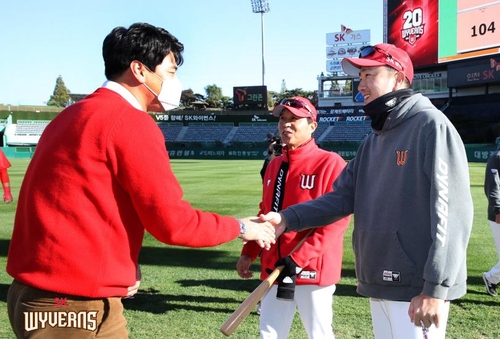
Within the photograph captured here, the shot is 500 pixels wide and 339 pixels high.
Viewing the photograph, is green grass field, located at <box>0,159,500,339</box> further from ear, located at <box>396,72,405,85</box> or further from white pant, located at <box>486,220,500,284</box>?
ear, located at <box>396,72,405,85</box>

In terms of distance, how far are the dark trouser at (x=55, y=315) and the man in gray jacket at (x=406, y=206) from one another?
148cm

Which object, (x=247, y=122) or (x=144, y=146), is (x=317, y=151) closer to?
(x=144, y=146)

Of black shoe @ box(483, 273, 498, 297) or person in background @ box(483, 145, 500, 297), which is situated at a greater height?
person in background @ box(483, 145, 500, 297)

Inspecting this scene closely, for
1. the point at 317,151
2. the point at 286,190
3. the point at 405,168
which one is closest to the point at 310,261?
the point at 286,190

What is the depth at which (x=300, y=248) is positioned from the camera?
3.69 metres

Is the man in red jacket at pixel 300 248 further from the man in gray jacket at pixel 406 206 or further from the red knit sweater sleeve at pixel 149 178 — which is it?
the red knit sweater sleeve at pixel 149 178

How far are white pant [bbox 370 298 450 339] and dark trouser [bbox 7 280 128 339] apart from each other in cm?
153

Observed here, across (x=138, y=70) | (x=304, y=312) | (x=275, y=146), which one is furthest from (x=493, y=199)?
(x=138, y=70)

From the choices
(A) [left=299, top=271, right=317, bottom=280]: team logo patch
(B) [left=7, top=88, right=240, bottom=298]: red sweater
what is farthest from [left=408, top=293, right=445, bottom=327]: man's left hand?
(A) [left=299, top=271, right=317, bottom=280]: team logo patch

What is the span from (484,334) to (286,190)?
2930mm

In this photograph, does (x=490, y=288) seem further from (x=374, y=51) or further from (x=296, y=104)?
(x=374, y=51)

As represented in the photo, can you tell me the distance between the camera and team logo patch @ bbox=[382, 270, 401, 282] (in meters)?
2.74

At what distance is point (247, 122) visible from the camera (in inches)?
2739

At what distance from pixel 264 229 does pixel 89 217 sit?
1.20 m
